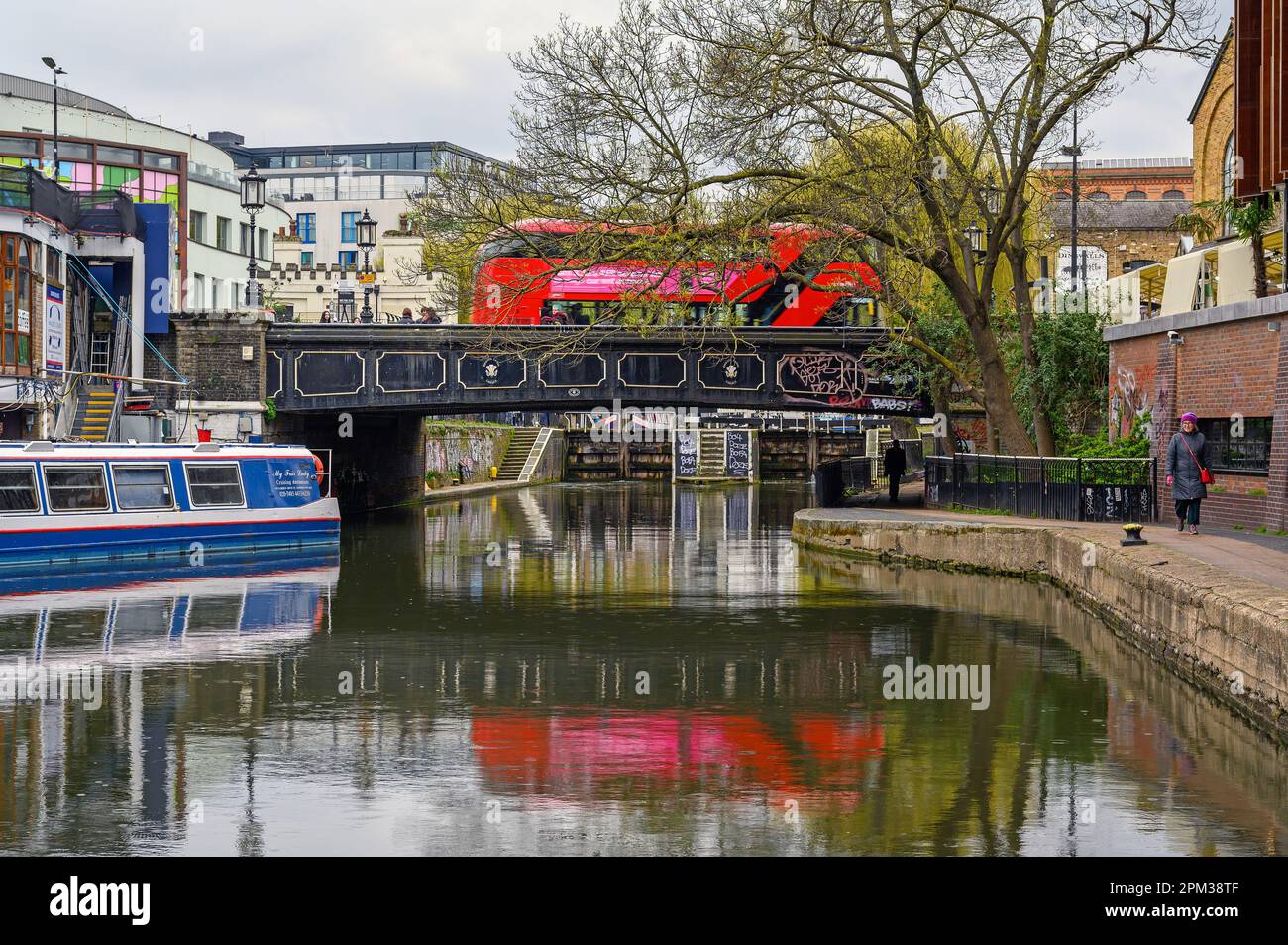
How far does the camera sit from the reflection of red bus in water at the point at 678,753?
1002cm

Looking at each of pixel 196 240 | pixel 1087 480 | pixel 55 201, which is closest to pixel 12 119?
pixel 196 240

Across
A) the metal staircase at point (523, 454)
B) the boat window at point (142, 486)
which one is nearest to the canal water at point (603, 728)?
the boat window at point (142, 486)

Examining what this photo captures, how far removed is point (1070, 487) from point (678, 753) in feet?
51.6

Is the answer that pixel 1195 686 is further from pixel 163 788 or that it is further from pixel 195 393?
pixel 195 393

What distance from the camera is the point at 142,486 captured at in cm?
2709

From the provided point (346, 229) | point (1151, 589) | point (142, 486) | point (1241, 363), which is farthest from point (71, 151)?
point (1151, 589)

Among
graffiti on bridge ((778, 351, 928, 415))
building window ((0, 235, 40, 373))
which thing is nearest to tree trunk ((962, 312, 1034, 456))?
graffiti on bridge ((778, 351, 928, 415))

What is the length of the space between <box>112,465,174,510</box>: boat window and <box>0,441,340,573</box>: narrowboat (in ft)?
0.06

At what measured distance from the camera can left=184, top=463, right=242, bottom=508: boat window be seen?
27953mm

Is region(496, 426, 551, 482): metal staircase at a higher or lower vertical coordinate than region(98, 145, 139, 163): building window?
lower

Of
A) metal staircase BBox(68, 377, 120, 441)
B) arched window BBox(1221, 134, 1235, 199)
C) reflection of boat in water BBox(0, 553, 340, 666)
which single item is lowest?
reflection of boat in water BBox(0, 553, 340, 666)

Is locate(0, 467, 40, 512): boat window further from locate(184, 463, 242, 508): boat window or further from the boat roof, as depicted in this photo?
locate(184, 463, 242, 508): boat window

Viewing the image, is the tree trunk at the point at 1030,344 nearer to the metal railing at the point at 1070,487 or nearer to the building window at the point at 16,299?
the metal railing at the point at 1070,487

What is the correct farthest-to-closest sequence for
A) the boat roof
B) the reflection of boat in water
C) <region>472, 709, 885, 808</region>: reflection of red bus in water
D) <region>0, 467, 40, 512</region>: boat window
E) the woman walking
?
the boat roof < <region>0, 467, 40, 512</region>: boat window < the woman walking < the reflection of boat in water < <region>472, 709, 885, 808</region>: reflection of red bus in water
